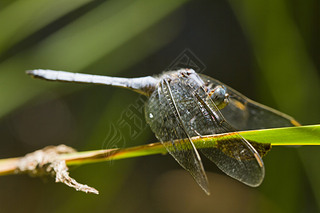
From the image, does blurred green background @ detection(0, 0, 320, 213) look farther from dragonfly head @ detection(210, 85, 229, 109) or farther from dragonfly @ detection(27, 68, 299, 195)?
dragonfly head @ detection(210, 85, 229, 109)

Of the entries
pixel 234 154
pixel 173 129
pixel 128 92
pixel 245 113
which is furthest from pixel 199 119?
pixel 128 92

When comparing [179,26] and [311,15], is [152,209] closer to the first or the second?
[179,26]

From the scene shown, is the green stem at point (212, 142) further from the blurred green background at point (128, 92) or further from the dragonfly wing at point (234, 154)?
the blurred green background at point (128, 92)

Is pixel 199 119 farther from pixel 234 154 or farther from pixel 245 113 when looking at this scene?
pixel 245 113

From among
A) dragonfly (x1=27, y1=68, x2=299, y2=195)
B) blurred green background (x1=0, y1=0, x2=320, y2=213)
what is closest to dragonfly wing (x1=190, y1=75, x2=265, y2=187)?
dragonfly (x1=27, y1=68, x2=299, y2=195)

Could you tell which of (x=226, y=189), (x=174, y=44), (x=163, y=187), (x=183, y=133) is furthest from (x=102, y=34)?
(x=226, y=189)

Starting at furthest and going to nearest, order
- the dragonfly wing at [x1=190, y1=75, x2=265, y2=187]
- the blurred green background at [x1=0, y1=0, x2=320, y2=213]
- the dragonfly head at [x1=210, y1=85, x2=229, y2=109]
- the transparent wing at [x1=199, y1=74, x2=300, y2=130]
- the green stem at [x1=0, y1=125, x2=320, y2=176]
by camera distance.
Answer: the blurred green background at [x1=0, y1=0, x2=320, y2=213] → the transparent wing at [x1=199, y1=74, x2=300, y2=130] → the dragonfly head at [x1=210, y1=85, x2=229, y2=109] → the dragonfly wing at [x1=190, y1=75, x2=265, y2=187] → the green stem at [x1=0, y1=125, x2=320, y2=176]

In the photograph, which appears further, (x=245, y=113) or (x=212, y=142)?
(x=245, y=113)
